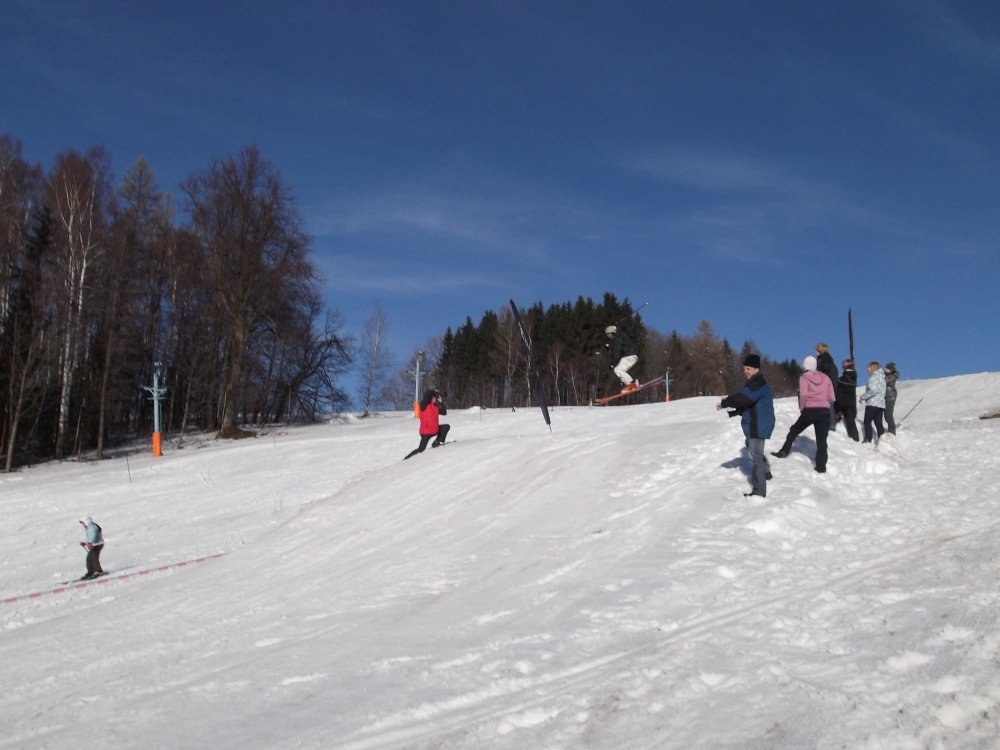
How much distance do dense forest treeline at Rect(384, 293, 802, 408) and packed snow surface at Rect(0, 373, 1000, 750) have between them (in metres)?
50.8

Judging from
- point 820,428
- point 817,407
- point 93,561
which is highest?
point 817,407

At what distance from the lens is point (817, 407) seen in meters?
11.7

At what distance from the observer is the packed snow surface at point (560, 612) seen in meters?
4.89

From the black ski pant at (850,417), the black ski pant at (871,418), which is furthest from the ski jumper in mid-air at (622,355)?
the black ski pant at (850,417)

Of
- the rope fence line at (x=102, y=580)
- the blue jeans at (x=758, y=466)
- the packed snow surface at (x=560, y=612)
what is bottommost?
the rope fence line at (x=102, y=580)

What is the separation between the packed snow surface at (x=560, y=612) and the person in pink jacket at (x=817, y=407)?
35 centimetres

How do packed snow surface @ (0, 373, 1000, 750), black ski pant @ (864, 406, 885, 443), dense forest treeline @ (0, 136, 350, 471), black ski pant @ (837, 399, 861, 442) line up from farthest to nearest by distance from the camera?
dense forest treeline @ (0, 136, 350, 471)
black ski pant @ (864, 406, 885, 443)
black ski pant @ (837, 399, 861, 442)
packed snow surface @ (0, 373, 1000, 750)

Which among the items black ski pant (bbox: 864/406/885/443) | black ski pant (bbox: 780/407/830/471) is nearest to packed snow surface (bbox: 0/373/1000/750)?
black ski pant (bbox: 780/407/830/471)

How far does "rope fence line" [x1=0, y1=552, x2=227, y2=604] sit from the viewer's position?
12.1 metres

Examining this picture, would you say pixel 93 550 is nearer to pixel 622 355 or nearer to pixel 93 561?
pixel 93 561

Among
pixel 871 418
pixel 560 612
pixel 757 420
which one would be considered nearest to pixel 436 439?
pixel 871 418

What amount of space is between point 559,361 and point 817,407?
66.4 meters

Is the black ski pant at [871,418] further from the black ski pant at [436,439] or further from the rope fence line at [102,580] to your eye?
the rope fence line at [102,580]

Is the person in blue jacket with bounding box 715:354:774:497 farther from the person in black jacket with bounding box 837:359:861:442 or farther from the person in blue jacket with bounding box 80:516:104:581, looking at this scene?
the person in blue jacket with bounding box 80:516:104:581
